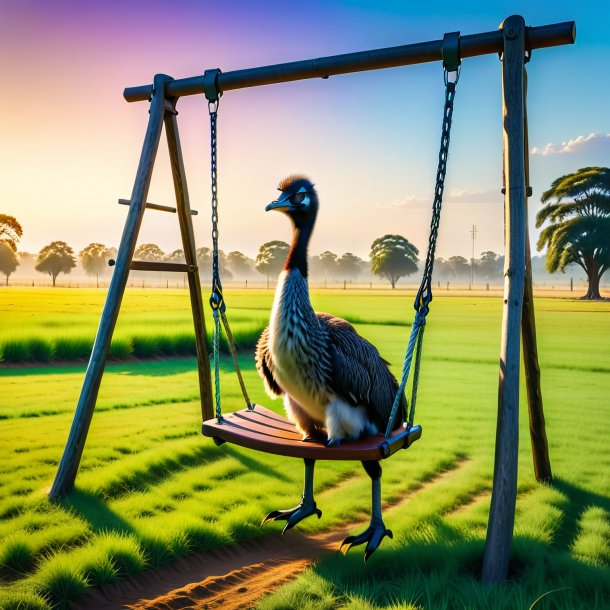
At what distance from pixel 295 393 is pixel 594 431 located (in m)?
4.58

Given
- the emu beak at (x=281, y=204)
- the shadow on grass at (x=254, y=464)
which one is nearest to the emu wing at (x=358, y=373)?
the emu beak at (x=281, y=204)

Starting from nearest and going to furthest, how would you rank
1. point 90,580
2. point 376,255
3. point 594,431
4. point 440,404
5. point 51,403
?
1. point 90,580
2. point 594,431
3. point 51,403
4. point 440,404
5. point 376,255

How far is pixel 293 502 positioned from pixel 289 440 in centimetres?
138

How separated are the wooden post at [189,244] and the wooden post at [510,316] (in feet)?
7.87

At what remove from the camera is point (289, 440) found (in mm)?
3170

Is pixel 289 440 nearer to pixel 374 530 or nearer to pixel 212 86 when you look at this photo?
pixel 374 530

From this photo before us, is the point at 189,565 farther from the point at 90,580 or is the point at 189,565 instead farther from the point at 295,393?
the point at 295,393

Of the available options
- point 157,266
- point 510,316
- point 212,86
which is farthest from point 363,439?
point 212,86

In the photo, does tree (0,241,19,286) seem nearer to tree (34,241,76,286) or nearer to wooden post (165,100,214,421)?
tree (34,241,76,286)

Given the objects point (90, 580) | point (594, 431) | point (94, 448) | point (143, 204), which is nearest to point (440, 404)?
point (594, 431)

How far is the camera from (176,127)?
448cm

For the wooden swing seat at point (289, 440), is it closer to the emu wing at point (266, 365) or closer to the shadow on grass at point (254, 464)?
the emu wing at point (266, 365)

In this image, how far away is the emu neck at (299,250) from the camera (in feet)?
10.8

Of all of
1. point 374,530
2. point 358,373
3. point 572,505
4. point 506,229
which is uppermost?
point 506,229
